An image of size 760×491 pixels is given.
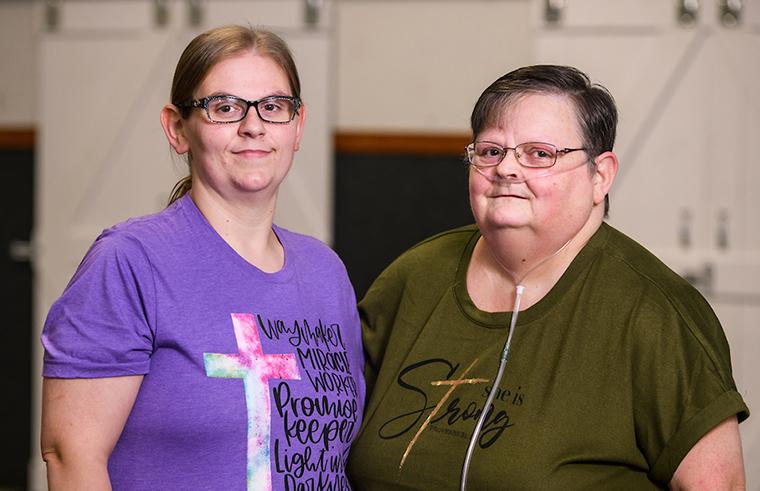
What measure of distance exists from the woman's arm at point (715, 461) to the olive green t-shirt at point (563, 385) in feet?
0.08

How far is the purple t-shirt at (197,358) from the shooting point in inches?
67.9

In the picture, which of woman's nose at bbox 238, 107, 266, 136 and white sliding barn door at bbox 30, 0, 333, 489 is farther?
white sliding barn door at bbox 30, 0, 333, 489

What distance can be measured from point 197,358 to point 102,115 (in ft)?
11.8

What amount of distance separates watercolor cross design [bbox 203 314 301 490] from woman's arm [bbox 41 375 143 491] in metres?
0.20

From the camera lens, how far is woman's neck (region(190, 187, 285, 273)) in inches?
77.6

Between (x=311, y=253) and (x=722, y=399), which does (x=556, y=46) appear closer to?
(x=311, y=253)

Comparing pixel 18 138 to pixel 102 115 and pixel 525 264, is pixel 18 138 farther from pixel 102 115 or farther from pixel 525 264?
pixel 525 264

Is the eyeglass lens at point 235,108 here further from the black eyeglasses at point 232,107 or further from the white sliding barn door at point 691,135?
the white sliding barn door at point 691,135

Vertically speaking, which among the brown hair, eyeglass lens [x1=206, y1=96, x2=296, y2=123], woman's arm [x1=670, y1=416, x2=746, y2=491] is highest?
the brown hair

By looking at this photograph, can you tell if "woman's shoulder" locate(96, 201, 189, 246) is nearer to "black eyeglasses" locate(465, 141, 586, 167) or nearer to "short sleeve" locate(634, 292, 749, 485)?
"black eyeglasses" locate(465, 141, 586, 167)

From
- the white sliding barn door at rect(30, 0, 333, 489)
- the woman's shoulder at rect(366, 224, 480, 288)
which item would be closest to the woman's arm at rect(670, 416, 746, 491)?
the woman's shoulder at rect(366, 224, 480, 288)

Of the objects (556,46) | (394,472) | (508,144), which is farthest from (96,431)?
(556,46)

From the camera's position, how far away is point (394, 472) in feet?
6.60

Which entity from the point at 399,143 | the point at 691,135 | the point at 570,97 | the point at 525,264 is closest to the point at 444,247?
the point at 525,264
